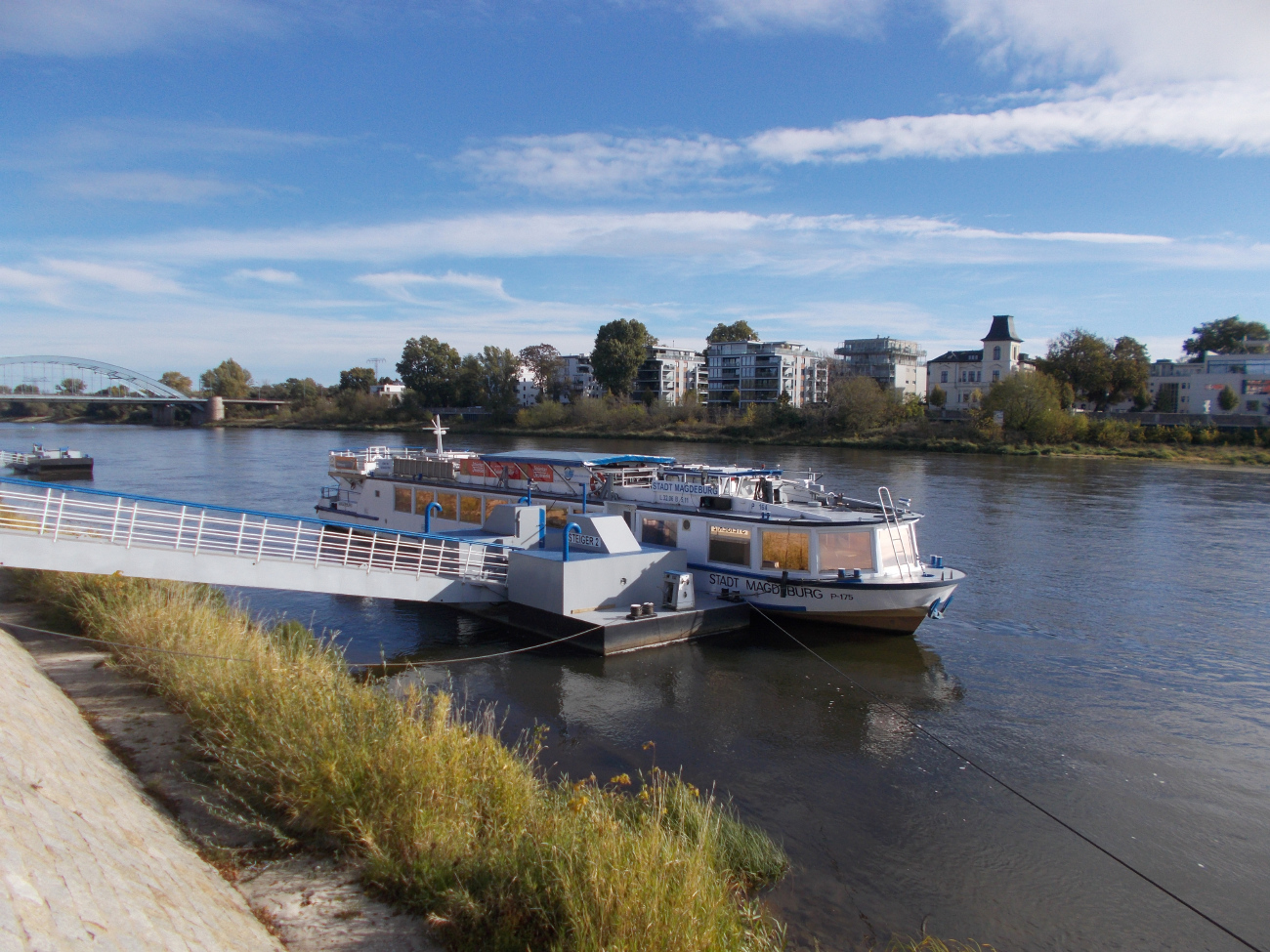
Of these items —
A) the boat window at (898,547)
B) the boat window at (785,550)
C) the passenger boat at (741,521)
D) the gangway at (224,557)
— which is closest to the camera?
the gangway at (224,557)

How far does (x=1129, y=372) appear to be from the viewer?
101 metres

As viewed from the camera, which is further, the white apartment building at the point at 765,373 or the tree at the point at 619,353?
the white apartment building at the point at 765,373

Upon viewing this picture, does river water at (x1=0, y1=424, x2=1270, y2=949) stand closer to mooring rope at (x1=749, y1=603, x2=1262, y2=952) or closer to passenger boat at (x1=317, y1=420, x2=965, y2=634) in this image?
mooring rope at (x1=749, y1=603, x2=1262, y2=952)

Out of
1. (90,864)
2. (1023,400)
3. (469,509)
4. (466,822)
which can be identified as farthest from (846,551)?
(1023,400)

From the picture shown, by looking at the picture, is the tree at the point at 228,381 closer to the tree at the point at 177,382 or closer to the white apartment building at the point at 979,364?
the tree at the point at 177,382

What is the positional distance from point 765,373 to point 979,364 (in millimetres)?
34908

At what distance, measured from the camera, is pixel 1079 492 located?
168 ft

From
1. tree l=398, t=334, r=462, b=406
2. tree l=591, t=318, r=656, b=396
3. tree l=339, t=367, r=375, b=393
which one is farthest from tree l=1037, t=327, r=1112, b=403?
tree l=339, t=367, r=375, b=393

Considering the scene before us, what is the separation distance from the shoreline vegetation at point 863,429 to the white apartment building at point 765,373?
114 ft

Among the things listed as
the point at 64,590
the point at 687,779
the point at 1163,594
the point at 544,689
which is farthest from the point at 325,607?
the point at 1163,594

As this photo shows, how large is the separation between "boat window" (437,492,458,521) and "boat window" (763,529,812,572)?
36.1 ft

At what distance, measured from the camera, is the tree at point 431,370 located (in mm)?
131913

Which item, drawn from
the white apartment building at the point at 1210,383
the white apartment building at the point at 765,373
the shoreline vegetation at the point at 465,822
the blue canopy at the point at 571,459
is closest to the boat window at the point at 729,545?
→ the blue canopy at the point at 571,459

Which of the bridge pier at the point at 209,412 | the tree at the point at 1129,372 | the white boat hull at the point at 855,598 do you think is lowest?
the white boat hull at the point at 855,598
